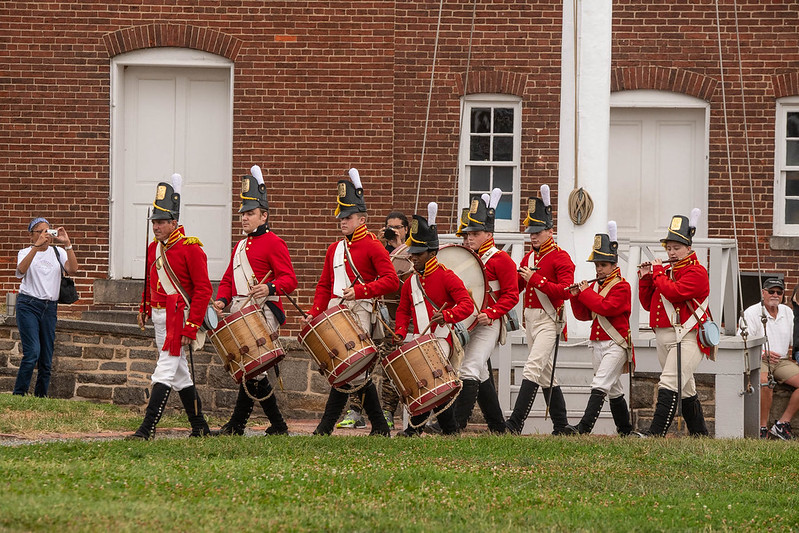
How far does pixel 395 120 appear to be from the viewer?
16.0 meters

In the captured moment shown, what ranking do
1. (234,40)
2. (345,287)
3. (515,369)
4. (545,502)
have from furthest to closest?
(234,40), (515,369), (345,287), (545,502)

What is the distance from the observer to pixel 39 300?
1377cm

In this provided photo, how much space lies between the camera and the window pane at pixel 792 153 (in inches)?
634

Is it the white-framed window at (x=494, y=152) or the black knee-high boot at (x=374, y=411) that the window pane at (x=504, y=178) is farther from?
the black knee-high boot at (x=374, y=411)

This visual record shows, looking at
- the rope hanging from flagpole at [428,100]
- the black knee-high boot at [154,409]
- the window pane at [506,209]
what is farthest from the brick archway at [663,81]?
the black knee-high boot at [154,409]

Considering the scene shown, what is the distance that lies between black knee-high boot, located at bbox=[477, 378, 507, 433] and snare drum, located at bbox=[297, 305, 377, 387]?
137 centimetres

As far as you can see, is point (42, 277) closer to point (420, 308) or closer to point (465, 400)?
point (420, 308)

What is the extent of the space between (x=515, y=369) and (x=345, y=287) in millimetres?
2664

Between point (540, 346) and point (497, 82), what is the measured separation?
538 centimetres

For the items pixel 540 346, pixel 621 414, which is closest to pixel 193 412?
pixel 540 346

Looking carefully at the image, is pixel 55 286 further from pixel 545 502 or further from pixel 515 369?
pixel 545 502

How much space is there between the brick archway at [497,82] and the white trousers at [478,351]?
550cm

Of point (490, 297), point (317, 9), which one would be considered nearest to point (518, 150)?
point (317, 9)

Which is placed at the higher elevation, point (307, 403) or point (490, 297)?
point (490, 297)
